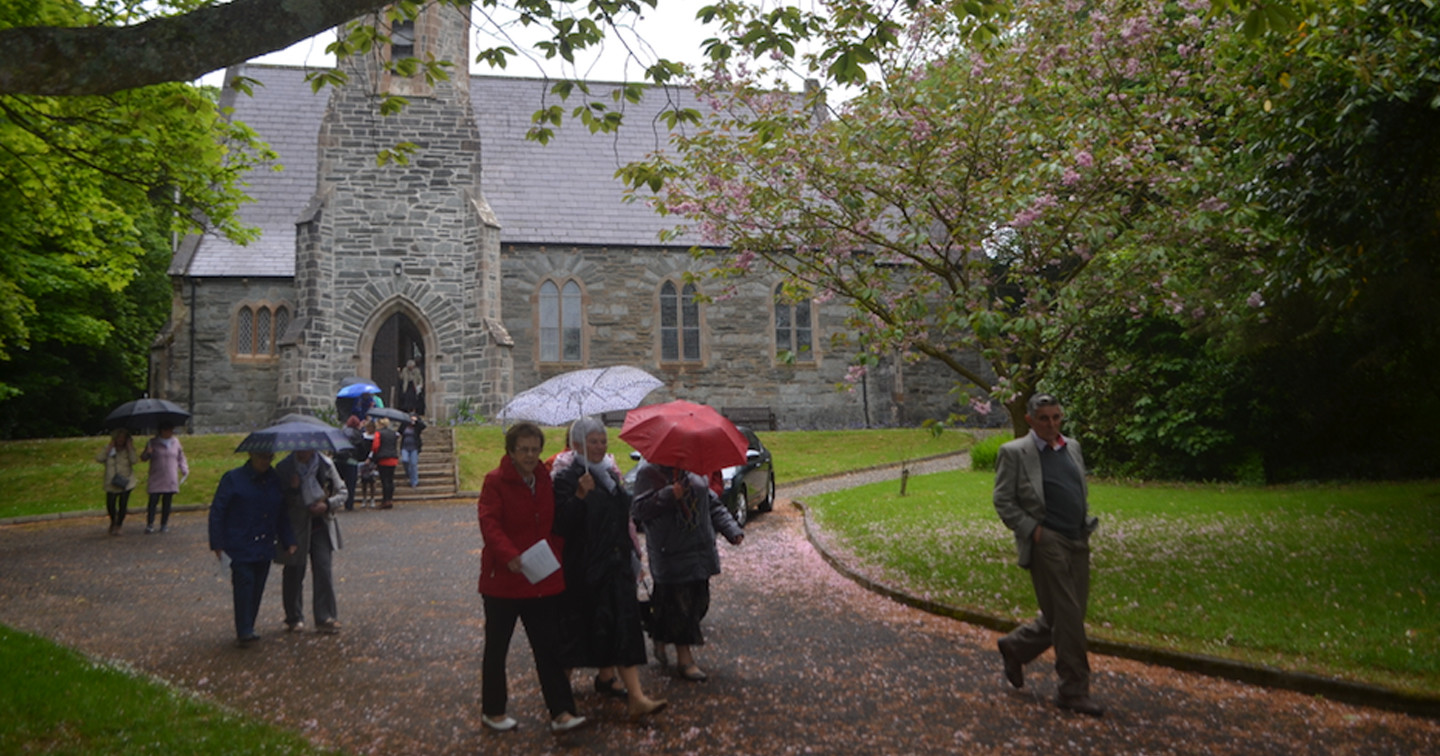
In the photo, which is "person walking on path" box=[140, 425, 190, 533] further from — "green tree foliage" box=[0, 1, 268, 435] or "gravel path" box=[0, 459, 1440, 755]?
"gravel path" box=[0, 459, 1440, 755]

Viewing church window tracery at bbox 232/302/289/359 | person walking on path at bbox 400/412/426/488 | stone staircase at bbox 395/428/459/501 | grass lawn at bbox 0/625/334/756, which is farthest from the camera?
church window tracery at bbox 232/302/289/359

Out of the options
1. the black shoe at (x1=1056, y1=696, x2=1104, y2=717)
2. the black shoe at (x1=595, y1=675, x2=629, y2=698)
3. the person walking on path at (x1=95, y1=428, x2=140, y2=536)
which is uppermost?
the person walking on path at (x1=95, y1=428, x2=140, y2=536)

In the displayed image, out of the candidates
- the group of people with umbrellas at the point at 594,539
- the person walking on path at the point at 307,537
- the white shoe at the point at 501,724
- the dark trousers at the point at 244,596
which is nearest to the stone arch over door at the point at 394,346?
the person walking on path at the point at 307,537

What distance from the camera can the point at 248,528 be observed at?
781 cm

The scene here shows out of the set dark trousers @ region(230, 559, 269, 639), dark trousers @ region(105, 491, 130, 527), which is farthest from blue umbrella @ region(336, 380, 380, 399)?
dark trousers @ region(230, 559, 269, 639)

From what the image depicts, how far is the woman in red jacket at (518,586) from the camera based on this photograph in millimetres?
5426

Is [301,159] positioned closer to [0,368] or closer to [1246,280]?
[0,368]

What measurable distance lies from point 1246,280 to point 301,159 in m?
26.2

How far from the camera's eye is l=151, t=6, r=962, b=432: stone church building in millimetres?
24812

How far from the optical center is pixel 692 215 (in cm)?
1188

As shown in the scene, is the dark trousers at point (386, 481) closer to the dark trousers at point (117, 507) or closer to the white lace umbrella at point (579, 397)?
the dark trousers at point (117, 507)

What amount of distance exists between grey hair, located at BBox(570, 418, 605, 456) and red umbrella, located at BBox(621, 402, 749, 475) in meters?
0.18

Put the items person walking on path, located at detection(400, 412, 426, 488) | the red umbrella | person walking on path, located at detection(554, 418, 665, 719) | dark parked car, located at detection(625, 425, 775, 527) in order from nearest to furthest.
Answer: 1. person walking on path, located at detection(554, 418, 665, 719)
2. the red umbrella
3. dark parked car, located at detection(625, 425, 775, 527)
4. person walking on path, located at detection(400, 412, 426, 488)

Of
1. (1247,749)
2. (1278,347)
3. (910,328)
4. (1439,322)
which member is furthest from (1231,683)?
(1278,347)
